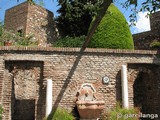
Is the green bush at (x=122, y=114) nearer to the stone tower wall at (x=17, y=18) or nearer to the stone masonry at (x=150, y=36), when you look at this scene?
the stone masonry at (x=150, y=36)

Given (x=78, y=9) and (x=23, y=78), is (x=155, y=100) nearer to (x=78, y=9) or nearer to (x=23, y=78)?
(x=23, y=78)

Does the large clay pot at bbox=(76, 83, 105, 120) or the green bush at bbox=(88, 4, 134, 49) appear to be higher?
the green bush at bbox=(88, 4, 134, 49)

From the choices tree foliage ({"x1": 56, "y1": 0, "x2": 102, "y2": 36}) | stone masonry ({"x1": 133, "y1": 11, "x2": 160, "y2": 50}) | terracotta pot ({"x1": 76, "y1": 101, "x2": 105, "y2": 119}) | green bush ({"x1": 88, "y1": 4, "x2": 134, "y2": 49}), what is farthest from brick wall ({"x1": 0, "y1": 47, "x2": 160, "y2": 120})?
tree foliage ({"x1": 56, "y1": 0, "x2": 102, "y2": 36})

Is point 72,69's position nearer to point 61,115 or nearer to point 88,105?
point 88,105

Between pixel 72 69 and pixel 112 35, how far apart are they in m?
Answer: 2.78

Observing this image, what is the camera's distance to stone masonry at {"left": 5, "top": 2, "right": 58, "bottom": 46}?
17.7 m

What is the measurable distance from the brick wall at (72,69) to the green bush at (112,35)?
4.23 ft

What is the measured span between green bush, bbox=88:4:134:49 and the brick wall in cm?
129

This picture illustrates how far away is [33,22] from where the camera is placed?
18.0m

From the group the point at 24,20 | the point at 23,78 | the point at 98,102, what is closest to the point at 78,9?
the point at 24,20

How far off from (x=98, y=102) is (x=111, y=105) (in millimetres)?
791

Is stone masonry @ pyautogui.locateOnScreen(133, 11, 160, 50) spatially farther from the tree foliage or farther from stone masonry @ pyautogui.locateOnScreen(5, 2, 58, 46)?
stone masonry @ pyautogui.locateOnScreen(5, 2, 58, 46)

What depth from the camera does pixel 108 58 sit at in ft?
32.6

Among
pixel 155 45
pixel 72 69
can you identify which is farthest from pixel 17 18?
pixel 72 69
